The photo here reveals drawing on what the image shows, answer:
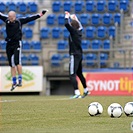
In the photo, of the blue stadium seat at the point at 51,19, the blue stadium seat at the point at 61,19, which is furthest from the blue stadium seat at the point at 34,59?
the blue stadium seat at the point at 61,19

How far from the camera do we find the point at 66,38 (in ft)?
75.2

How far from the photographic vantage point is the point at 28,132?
5273mm

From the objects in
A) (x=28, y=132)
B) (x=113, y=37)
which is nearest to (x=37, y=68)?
(x=113, y=37)

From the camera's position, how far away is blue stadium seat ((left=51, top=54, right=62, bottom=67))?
69.3 feet

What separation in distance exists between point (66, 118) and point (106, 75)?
473 inches

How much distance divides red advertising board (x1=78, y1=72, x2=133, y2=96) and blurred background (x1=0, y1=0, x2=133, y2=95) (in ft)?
1.39

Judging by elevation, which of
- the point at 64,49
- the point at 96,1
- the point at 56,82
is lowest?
the point at 56,82

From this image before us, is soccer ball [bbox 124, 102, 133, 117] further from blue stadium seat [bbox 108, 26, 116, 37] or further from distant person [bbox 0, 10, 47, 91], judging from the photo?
blue stadium seat [bbox 108, 26, 116, 37]

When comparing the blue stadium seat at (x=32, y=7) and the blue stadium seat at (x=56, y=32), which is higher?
the blue stadium seat at (x=32, y=7)

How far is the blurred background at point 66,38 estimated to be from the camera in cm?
2108

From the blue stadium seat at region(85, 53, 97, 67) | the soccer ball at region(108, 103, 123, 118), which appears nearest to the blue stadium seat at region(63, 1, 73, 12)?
the blue stadium seat at region(85, 53, 97, 67)

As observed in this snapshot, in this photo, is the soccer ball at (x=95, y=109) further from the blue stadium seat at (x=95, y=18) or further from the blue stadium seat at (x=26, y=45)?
the blue stadium seat at (x=95, y=18)

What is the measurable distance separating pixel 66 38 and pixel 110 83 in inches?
186

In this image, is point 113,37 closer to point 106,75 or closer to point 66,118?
point 106,75
